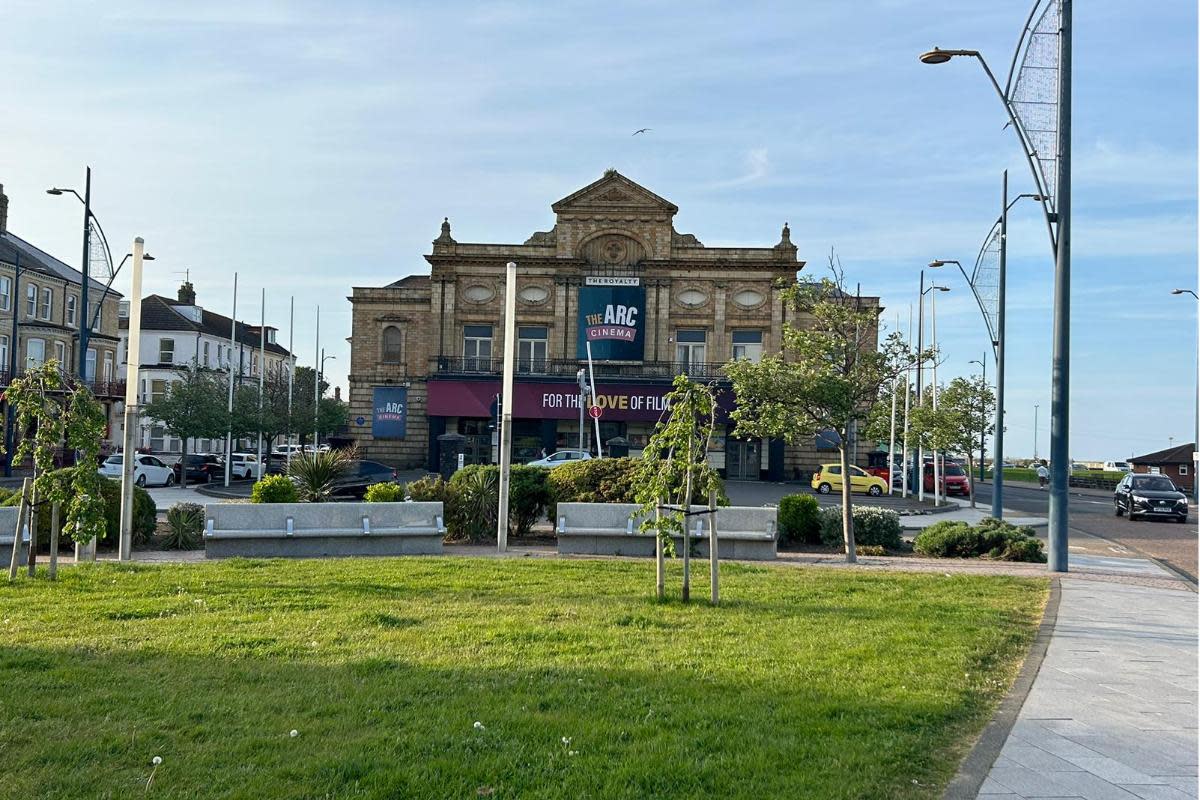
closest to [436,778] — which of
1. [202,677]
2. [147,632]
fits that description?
[202,677]

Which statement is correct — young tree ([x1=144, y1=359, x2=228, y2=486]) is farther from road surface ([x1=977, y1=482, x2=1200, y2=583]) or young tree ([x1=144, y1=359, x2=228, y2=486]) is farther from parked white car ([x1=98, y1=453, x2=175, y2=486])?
road surface ([x1=977, y1=482, x2=1200, y2=583])

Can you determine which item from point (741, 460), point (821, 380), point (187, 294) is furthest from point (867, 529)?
point (187, 294)

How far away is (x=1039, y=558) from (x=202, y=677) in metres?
14.5

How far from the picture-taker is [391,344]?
57.9 m

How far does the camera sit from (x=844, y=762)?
531cm

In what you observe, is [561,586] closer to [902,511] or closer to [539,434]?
[902,511]

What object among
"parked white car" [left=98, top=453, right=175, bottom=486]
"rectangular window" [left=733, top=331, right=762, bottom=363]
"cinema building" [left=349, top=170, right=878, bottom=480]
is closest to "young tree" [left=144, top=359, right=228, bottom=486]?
"parked white car" [left=98, top=453, right=175, bottom=486]

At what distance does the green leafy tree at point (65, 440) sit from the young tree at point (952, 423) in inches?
1207

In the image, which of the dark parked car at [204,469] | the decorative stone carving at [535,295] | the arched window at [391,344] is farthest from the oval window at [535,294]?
the dark parked car at [204,469]

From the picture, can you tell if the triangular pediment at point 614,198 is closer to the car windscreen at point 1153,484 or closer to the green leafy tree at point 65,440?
the car windscreen at point 1153,484

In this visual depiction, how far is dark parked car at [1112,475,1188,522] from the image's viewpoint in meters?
31.7

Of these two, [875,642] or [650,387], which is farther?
[650,387]

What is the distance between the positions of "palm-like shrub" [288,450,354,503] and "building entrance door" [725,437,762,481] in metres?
37.2

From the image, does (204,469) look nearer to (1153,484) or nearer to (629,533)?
(629,533)
